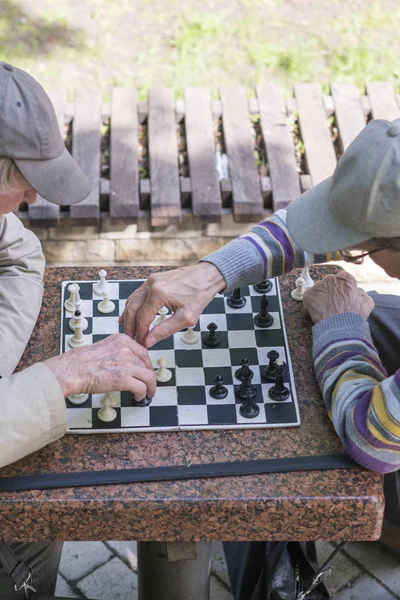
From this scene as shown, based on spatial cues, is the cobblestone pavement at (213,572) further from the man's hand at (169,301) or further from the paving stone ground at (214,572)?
the man's hand at (169,301)

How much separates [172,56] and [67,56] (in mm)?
691

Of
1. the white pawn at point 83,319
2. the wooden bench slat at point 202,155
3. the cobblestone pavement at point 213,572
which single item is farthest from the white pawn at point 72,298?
the wooden bench slat at point 202,155

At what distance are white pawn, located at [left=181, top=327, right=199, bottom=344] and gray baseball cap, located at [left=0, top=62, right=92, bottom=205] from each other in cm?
55

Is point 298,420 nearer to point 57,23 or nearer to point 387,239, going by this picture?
point 387,239

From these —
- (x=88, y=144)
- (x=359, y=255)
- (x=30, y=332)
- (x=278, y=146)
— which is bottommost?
(x=88, y=144)

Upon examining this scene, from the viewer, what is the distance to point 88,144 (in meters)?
4.45

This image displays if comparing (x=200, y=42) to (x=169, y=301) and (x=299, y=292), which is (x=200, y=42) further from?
(x=169, y=301)

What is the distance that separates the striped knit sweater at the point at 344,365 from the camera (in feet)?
7.01

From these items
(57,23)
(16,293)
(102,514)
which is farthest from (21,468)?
(57,23)

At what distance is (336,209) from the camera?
7.70ft

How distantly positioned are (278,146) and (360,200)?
2.34 m

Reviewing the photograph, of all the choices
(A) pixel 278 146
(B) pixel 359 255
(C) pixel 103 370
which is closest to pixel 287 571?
(C) pixel 103 370

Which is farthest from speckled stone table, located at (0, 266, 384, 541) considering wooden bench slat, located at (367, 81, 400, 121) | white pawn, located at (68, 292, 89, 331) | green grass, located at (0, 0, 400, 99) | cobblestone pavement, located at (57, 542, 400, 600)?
green grass, located at (0, 0, 400, 99)

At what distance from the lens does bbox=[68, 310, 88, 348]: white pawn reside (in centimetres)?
255
